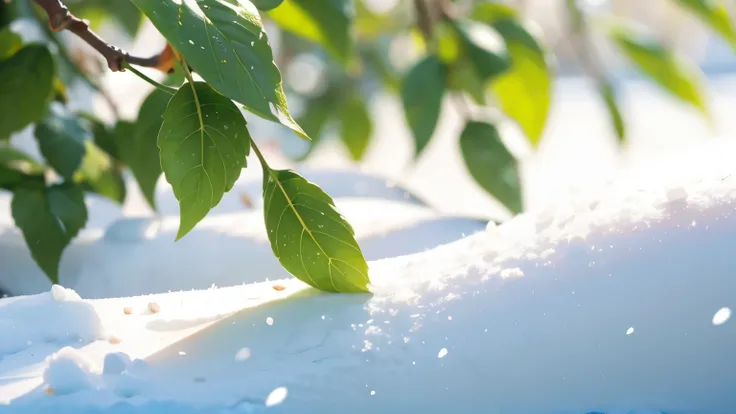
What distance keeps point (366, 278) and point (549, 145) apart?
107cm

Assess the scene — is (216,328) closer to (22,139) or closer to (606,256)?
(606,256)

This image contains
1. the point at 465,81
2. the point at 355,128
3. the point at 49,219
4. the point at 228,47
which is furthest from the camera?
the point at 355,128

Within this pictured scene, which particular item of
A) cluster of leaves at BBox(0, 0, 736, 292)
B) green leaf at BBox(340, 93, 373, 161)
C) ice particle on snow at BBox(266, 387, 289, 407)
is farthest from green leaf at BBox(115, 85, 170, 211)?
green leaf at BBox(340, 93, 373, 161)

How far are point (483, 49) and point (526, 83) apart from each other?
45mm

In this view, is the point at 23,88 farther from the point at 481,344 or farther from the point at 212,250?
the point at 481,344

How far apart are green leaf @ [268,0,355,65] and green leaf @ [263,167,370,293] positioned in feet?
0.51

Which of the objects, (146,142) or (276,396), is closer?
(276,396)

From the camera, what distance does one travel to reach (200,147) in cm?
20

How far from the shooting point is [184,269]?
0.31 m

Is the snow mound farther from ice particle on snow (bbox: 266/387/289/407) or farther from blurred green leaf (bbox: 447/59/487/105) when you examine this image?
blurred green leaf (bbox: 447/59/487/105)

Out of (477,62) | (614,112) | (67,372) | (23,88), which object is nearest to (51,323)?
(67,372)

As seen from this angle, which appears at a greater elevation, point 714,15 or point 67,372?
point 714,15

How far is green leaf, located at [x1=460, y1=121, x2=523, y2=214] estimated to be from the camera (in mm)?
372

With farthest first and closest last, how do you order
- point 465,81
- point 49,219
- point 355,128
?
point 355,128
point 465,81
point 49,219
